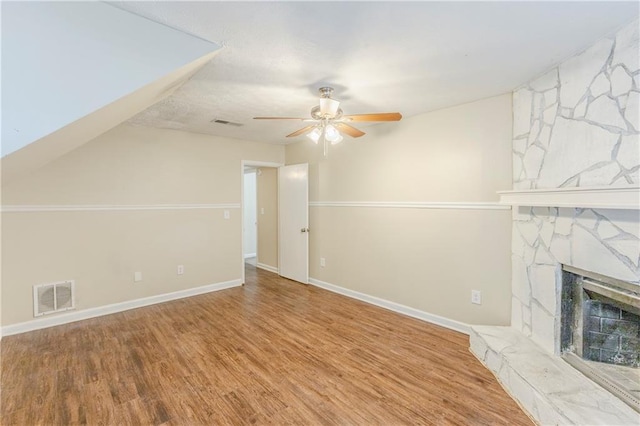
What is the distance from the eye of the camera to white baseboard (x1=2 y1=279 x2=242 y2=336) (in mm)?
3061

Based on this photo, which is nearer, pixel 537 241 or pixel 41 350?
pixel 537 241

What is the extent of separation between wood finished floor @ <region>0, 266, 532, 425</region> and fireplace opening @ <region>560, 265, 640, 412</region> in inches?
23.3

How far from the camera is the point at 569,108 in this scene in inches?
84.0

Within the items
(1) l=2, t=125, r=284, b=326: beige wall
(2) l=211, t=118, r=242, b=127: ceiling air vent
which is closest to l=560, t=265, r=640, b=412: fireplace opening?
(2) l=211, t=118, r=242, b=127: ceiling air vent

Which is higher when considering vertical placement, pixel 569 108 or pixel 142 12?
pixel 142 12

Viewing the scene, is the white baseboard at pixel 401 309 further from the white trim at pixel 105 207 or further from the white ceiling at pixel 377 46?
the white ceiling at pixel 377 46

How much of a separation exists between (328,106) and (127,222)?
3068mm

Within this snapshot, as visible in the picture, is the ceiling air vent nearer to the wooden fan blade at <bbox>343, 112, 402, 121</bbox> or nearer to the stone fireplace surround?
the wooden fan blade at <bbox>343, 112, 402, 121</bbox>

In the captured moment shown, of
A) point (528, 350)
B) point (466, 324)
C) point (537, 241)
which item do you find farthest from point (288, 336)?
point (537, 241)

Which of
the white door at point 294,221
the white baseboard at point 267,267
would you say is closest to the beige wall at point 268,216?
the white baseboard at point 267,267

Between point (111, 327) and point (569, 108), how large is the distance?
4757 millimetres

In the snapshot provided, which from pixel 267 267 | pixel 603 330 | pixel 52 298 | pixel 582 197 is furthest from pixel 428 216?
pixel 52 298

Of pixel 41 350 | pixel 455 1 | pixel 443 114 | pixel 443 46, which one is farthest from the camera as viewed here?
pixel 443 114

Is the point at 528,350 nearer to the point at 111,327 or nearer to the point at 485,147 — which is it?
the point at 485,147
